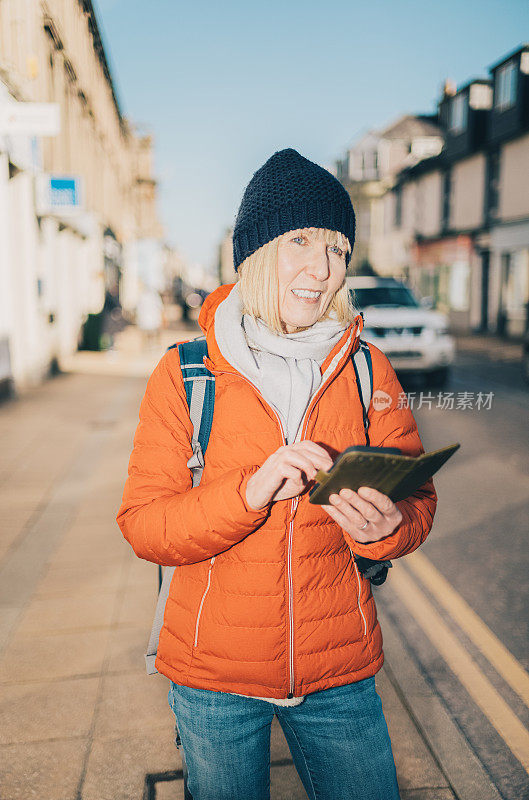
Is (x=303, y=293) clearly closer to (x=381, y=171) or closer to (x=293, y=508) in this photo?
(x=293, y=508)

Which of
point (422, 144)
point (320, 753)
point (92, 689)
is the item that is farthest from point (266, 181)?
point (422, 144)

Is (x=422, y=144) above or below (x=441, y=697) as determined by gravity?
above

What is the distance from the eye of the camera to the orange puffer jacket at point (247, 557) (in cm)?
161

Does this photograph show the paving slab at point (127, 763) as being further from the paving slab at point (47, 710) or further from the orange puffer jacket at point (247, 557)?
the orange puffer jacket at point (247, 557)

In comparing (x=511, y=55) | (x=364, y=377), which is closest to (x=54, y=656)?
(x=364, y=377)

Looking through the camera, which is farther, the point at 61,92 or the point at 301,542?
the point at 61,92

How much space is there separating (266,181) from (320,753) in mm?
1500

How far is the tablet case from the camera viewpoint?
1.28 meters

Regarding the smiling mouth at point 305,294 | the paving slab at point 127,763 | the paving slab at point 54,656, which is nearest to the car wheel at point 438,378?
the paving slab at point 54,656

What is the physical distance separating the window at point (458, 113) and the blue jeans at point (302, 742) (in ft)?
106

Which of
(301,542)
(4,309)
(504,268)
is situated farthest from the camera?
(504,268)

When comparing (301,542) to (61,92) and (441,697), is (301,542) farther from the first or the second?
(61,92)

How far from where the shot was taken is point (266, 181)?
5.95ft

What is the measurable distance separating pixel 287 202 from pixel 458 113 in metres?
32.9
